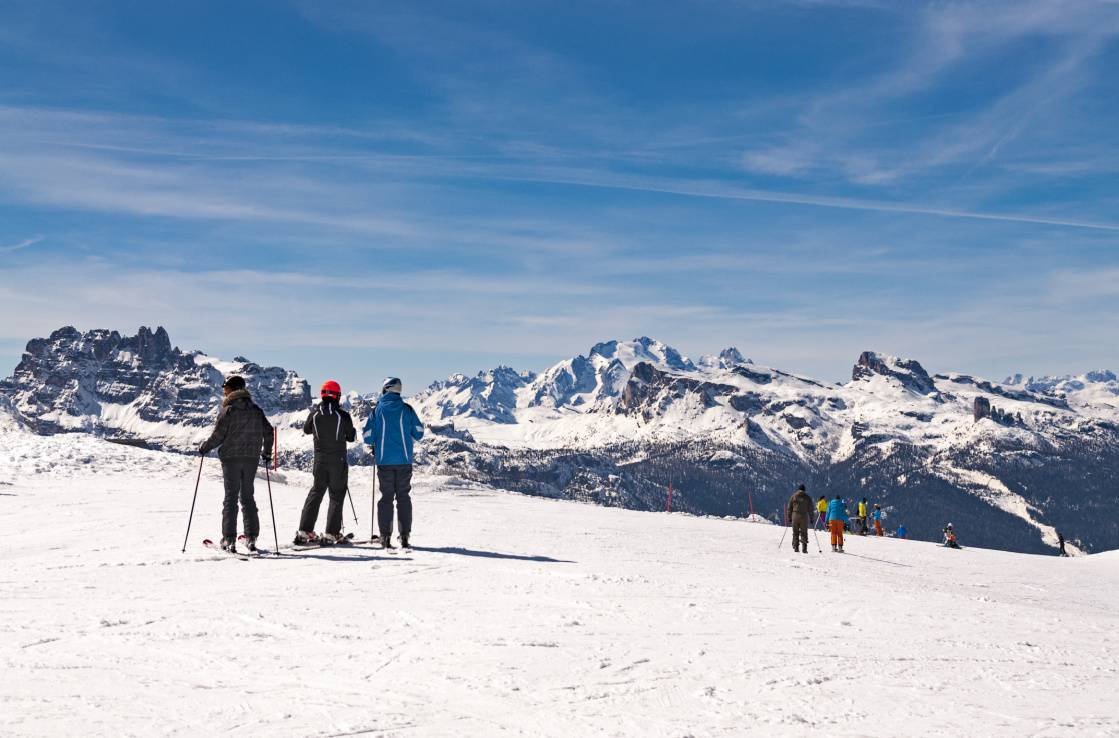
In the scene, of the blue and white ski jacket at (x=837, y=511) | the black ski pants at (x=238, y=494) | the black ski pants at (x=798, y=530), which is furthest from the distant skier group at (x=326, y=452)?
the blue and white ski jacket at (x=837, y=511)

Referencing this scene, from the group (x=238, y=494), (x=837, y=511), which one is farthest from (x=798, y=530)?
(x=238, y=494)

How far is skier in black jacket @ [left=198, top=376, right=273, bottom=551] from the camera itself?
45.4ft

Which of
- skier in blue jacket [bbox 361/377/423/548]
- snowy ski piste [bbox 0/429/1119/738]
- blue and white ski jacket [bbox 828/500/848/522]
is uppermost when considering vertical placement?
skier in blue jacket [bbox 361/377/423/548]

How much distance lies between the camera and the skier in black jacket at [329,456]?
15.0 m

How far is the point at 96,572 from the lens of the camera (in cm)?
1198

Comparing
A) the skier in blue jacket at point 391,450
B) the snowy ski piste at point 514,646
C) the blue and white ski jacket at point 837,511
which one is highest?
the skier in blue jacket at point 391,450

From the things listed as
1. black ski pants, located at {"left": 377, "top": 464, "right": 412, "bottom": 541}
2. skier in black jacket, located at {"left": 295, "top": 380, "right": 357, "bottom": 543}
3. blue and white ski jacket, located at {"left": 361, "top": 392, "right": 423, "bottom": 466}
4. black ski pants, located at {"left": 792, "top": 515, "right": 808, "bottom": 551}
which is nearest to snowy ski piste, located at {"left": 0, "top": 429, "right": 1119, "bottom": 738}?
black ski pants, located at {"left": 377, "top": 464, "right": 412, "bottom": 541}

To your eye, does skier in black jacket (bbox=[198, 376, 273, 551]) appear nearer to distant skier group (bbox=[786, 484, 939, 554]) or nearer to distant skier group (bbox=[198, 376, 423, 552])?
distant skier group (bbox=[198, 376, 423, 552])

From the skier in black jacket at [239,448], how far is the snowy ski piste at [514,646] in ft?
2.22

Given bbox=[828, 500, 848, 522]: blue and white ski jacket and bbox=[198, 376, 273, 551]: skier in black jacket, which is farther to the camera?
bbox=[828, 500, 848, 522]: blue and white ski jacket

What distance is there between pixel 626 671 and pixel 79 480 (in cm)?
2772

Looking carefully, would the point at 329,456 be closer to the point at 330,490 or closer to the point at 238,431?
the point at 330,490

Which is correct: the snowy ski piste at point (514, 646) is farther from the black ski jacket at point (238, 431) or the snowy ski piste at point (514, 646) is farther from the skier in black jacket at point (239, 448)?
the black ski jacket at point (238, 431)

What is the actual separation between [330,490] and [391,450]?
1.49m
